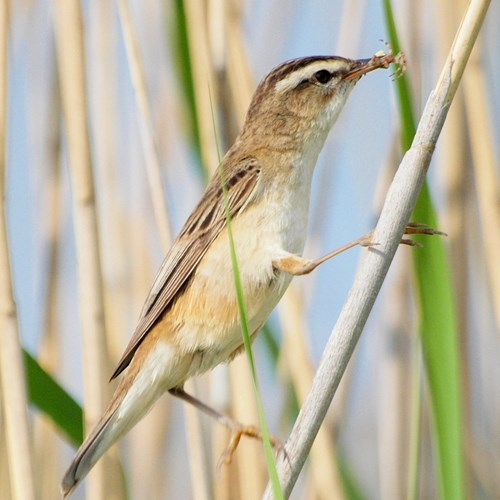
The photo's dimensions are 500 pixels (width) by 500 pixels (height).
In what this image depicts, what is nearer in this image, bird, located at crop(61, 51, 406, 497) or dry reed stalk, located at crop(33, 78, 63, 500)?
bird, located at crop(61, 51, 406, 497)

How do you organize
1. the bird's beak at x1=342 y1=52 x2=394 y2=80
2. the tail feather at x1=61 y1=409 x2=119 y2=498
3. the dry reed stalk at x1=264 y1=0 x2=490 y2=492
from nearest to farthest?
the dry reed stalk at x1=264 y1=0 x2=490 y2=492 < the tail feather at x1=61 y1=409 x2=119 y2=498 < the bird's beak at x1=342 y1=52 x2=394 y2=80

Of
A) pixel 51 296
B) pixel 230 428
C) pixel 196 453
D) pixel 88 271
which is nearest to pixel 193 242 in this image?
pixel 88 271

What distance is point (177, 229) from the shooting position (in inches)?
118

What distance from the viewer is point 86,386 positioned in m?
2.31

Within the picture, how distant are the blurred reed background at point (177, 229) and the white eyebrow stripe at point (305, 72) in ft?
0.75

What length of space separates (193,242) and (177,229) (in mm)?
620

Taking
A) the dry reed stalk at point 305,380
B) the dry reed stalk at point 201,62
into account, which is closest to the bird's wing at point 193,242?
the dry reed stalk at point 201,62

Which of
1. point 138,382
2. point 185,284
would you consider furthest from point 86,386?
point 185,284

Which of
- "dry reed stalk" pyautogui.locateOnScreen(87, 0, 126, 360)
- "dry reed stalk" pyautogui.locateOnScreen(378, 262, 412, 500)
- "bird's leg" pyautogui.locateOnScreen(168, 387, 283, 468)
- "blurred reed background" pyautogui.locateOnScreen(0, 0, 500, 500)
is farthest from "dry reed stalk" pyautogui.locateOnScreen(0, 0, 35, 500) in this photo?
"dry reed stalk" pyautogui.locateOnScreen(378, 262, 412, 500)

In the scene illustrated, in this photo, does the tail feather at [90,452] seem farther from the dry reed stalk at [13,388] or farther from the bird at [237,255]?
the dry reed stalk at [13,388]

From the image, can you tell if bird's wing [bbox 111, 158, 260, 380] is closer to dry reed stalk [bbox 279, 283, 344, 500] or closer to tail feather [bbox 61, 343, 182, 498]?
tail feather [bbox 61, 343, 182, 498]

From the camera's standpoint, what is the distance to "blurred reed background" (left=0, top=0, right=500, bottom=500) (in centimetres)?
233

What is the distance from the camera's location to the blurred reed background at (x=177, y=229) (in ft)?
7.64

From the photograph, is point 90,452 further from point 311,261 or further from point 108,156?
point 108,156
